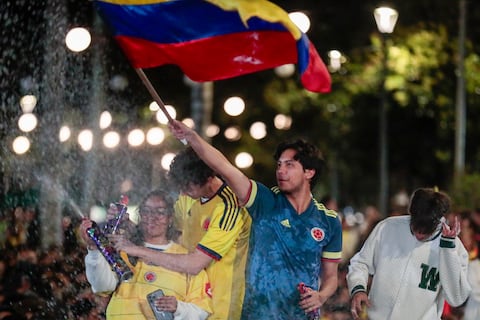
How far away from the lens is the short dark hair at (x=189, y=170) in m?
9.29

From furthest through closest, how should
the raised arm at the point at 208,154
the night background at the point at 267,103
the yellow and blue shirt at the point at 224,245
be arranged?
the night background at the point at 267,103 → the yellow and blue shirt at the point at 224,245 → the raised arm at the point at 208,154

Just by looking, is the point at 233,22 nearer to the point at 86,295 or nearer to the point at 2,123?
the point at 86,295

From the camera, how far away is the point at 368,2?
115 ft

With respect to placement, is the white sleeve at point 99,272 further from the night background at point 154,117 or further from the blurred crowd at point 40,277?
the night background at point 154,117

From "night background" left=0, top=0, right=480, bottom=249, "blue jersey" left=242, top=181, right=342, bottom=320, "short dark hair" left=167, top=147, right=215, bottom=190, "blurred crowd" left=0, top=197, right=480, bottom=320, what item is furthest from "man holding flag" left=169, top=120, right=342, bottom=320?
"night background" left=0, top=0, right=480, bottom=249

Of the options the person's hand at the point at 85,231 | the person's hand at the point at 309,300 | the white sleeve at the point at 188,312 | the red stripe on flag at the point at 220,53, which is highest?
the red stripe on flag at the point at 220,53

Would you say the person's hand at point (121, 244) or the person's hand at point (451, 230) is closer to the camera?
the person's hand at point (121, 244)

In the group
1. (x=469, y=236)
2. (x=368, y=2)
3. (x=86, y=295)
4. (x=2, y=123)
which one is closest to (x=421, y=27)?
(x=368, y=2)

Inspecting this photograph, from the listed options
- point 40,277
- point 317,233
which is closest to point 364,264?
point 317,233

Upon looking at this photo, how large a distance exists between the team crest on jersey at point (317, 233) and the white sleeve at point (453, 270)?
3.30ft

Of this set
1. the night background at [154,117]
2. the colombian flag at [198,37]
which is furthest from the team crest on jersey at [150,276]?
the colombian flag at [198,37]

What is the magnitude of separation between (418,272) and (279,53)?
6.09 feet

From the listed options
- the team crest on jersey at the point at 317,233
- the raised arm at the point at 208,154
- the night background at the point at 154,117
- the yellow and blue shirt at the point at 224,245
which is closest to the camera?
the raised arm at the point at 208,154

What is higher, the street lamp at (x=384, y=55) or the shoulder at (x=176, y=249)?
the street lamp at (x=384, y=55)
